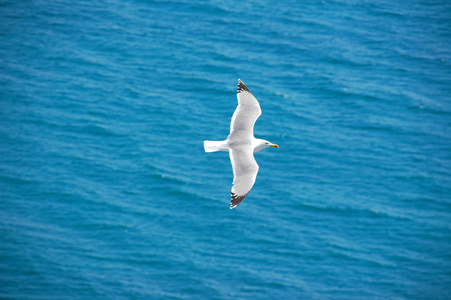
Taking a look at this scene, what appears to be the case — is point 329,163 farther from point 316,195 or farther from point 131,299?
point 131,299

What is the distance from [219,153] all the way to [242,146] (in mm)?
32053

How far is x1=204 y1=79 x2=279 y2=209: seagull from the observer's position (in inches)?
749

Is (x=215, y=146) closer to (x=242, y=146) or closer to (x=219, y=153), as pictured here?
(x=242, y=146)

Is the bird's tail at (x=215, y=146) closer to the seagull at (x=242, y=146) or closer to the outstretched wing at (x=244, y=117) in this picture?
the seagull at (x=242, y=146)

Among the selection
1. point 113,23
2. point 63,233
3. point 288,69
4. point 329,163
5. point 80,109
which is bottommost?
point 63,233

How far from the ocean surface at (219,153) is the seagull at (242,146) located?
72.9 feet

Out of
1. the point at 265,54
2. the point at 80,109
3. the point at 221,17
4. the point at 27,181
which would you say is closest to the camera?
the point at 27,181

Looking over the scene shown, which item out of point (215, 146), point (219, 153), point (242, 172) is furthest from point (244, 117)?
point (219, 153)

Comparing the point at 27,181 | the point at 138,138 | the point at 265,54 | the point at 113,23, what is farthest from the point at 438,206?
the point at 113,23

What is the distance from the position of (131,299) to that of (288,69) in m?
25.9

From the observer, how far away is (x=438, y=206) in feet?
156

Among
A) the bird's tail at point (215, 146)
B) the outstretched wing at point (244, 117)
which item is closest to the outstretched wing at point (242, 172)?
the bird's tail at point (215, 146)

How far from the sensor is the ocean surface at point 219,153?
4300cm

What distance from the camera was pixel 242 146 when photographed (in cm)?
2053
